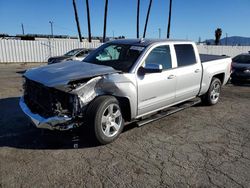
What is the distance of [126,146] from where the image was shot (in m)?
4.03

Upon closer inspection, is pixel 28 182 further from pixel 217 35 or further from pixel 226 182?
pixel 217 35

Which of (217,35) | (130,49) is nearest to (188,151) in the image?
(130,49)

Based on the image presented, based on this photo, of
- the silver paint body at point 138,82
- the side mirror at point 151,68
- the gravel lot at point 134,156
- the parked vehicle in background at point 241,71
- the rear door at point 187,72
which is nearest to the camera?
the gravel lot at point 134,156

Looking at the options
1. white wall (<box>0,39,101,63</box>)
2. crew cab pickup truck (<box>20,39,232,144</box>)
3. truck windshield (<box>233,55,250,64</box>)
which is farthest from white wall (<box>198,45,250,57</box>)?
crew cab pickup truck (<box>20,39,232,144</box>)

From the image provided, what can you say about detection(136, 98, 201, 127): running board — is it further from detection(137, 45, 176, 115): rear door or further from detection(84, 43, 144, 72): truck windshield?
detection(84, 43, 144, 72): truck windshield

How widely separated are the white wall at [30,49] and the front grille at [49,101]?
18737 mm

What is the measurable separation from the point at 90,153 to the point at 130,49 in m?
2.32

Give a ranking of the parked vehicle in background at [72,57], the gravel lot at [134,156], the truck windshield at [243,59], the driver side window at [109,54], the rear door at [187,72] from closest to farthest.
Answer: the gravel lot at [134,156]
the driver side window at [109,54]
the rear door at [187,72]
the truck windshield at [243,59]
the parked vehicle in background at [72,57]

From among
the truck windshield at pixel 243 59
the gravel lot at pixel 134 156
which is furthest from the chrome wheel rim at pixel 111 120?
the truck windshield at pixel 243 59

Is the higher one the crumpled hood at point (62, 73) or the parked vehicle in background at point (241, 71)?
the crumpled hood at point (62, 73)

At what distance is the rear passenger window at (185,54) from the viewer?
533cm

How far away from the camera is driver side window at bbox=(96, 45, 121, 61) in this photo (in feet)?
16.9

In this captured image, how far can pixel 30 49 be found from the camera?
21500mm

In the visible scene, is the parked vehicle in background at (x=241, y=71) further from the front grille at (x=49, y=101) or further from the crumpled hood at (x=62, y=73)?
the front grille at (x=49, y=101)
